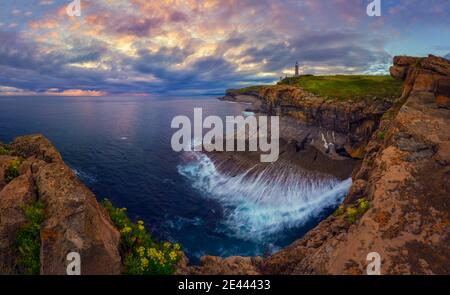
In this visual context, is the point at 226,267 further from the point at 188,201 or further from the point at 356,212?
the point at 188,201

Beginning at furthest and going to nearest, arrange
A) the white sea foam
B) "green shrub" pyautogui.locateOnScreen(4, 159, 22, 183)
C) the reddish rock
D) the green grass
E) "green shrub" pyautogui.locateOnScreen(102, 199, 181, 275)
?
the green grass, the white sea foam, "green shrub" pyautogui.locateOnScreen(4, 159, 22, 183), the reddish rock, "green shrub" pyautogui.locateOnScreen(102, 199, 181, 275)

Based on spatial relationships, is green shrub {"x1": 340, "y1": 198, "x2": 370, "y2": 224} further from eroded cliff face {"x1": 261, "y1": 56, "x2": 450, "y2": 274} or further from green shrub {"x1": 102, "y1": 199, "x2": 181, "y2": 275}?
green shrub {"x1": 102, "y1": 199, "x2": 181, "y2": 275}

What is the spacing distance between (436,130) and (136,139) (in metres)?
79.6

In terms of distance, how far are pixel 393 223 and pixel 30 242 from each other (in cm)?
1634

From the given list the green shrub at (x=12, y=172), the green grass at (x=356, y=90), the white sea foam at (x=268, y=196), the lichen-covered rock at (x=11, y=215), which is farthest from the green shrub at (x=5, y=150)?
the green grass at (x=356, y=90)

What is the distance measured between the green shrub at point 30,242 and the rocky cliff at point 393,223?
21.3ft

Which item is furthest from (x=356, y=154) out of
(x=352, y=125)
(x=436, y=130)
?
(x=436, y=130)

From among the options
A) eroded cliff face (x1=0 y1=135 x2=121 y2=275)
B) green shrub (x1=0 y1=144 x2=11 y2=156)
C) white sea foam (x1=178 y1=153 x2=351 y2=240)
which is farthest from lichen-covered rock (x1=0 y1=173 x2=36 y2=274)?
white sea foam (x1=178 y1=153 x2=351 y2=240)

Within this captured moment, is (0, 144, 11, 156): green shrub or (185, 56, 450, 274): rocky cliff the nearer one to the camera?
(185, 56, 450, 274): rocky cliff

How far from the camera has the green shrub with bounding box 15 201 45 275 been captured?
9.98 metres

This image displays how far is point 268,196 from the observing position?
140 feet

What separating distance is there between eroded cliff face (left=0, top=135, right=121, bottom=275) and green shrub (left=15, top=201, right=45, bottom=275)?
189mm
